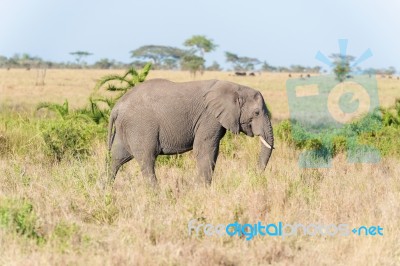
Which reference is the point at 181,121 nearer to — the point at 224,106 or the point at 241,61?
the point at 224,106

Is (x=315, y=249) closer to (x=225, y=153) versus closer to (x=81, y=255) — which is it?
(x=81, y=255)

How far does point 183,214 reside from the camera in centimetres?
598

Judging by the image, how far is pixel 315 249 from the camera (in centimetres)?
536

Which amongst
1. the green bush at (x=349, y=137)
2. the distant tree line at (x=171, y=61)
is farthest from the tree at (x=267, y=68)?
the green bush at (x=349, y=137)

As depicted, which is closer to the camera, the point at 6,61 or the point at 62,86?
the point at 62,86

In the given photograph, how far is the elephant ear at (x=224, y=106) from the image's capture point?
7.93 meters

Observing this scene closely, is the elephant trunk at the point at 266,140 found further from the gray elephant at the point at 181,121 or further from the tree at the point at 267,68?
the tree at the point at 267,68

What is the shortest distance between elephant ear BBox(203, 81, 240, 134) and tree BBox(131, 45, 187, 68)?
6703 centimetres

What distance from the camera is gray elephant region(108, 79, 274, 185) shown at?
777 centimetres

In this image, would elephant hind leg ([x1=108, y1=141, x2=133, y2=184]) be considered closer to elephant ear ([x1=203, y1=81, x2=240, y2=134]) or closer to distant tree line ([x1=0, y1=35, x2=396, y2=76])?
elephant ear ([x1=203, y1=81, x2=240, y2=134])

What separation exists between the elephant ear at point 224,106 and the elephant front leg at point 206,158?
32 cm

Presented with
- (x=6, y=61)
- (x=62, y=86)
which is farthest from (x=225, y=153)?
(x=6, y=61)

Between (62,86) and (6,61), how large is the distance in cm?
3826

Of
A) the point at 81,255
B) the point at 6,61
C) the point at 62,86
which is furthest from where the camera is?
the point at 6,61
